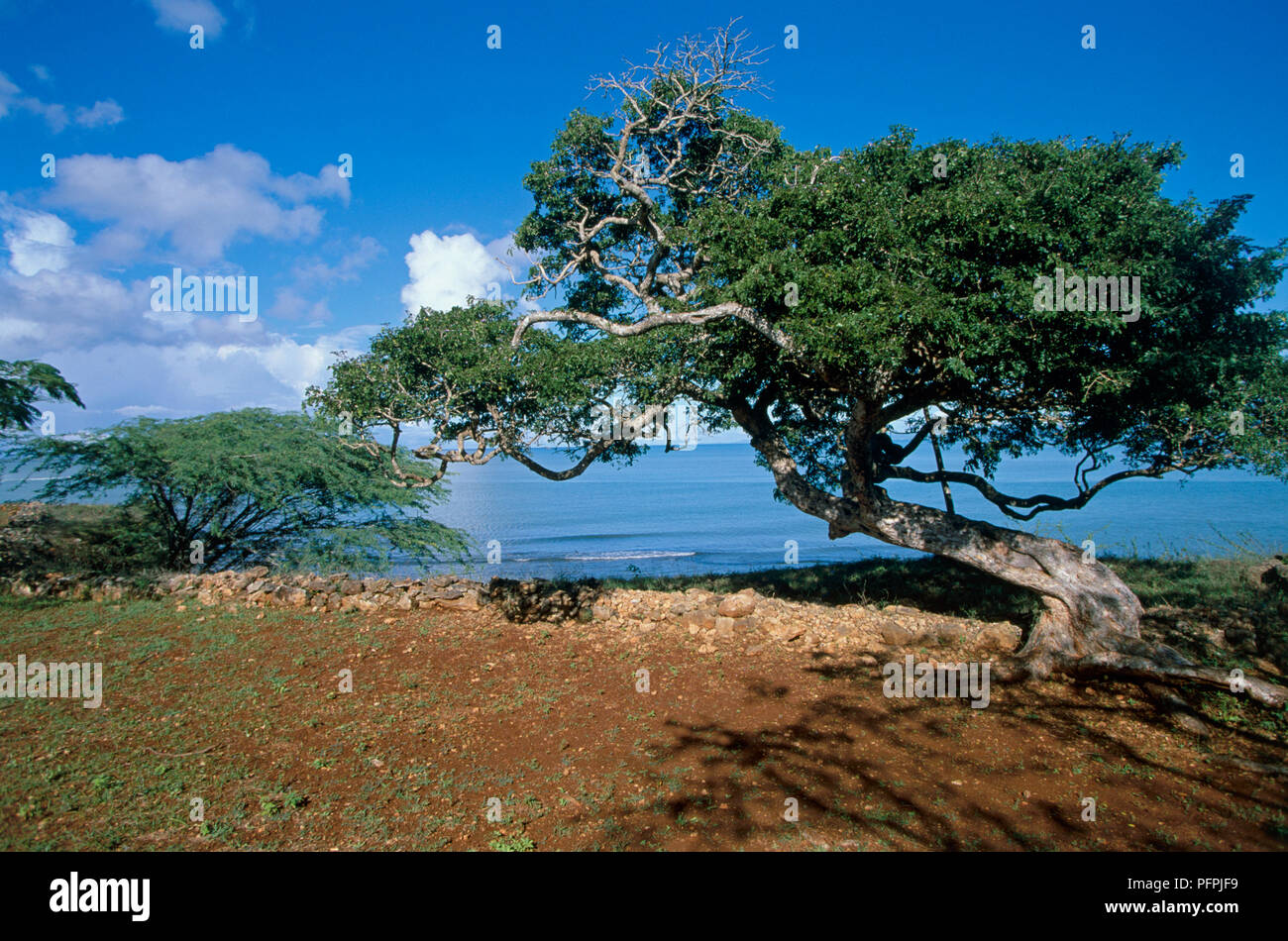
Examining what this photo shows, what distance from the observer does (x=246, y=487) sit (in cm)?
1189

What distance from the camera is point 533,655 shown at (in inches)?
308

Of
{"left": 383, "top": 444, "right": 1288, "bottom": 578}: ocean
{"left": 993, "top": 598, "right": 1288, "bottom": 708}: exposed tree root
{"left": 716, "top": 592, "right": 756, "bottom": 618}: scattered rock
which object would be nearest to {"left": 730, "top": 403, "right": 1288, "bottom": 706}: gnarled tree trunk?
{"left": 993, "top": 598, "right": 1288, "bottom": 708}: exposed tree root

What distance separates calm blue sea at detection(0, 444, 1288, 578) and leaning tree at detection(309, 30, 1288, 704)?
3730 millimetres

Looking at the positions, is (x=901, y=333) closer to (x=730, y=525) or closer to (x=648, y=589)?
(x=648, y=589)

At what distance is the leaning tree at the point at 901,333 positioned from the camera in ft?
20.4

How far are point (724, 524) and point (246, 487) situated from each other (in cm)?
2432

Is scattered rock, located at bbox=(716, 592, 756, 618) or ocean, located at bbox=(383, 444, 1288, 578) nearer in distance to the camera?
scattered rock, located at bbox=(716, 592, 756, 618)

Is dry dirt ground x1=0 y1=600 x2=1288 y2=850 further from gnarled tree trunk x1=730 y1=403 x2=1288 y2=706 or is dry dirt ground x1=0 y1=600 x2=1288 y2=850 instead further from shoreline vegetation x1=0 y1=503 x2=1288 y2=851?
gnarled tree trunk x1=730 y1=403 x2=1288 y2=706

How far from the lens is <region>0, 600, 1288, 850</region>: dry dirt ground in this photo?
13.9 feet

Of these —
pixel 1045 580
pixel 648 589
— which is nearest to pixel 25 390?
pixel 648 589

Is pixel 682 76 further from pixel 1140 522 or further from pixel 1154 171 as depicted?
pixel 1140 522

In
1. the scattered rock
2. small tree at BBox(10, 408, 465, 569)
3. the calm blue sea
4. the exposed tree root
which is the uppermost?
small tree at BBox(10, 408, 465, 569)
